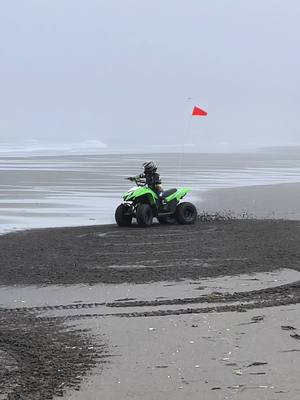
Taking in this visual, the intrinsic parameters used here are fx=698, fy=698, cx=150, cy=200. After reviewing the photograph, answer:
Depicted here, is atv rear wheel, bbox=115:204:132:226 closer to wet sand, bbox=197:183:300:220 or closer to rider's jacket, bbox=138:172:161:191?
rider's jacket, bbox=138:172:161:191

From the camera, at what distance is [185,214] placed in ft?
52.3

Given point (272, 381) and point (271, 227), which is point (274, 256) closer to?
point (271, 227)

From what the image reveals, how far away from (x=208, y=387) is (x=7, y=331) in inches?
92.5

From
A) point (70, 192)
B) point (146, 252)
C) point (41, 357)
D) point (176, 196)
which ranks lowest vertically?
point (41, 357)

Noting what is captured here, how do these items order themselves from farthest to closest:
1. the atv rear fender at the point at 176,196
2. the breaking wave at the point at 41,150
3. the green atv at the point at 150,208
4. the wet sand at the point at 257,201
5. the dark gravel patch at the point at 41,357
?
the breaking wave at the point at 41,150 < the wet sand at the point at 257,201 < the atv rear fender at the point at 176,196 < the green atv at the point at 150,208 < the dark gravel patch at the point at 41,357

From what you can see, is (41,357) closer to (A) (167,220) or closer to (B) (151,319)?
(B) (151,319)

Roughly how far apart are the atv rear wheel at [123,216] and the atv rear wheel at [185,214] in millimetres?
1156

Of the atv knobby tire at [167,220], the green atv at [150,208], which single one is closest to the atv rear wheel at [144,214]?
the green atv at [150,208]

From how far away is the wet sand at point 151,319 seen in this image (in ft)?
16.2

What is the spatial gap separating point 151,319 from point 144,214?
8.38 meters

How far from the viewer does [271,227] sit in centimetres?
1421

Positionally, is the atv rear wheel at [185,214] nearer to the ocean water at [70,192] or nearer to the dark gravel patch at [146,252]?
the dark gravel patch at [146,252]

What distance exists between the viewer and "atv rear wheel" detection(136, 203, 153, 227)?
1505 centimetres

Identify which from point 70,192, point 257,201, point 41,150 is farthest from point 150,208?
point 41,150
